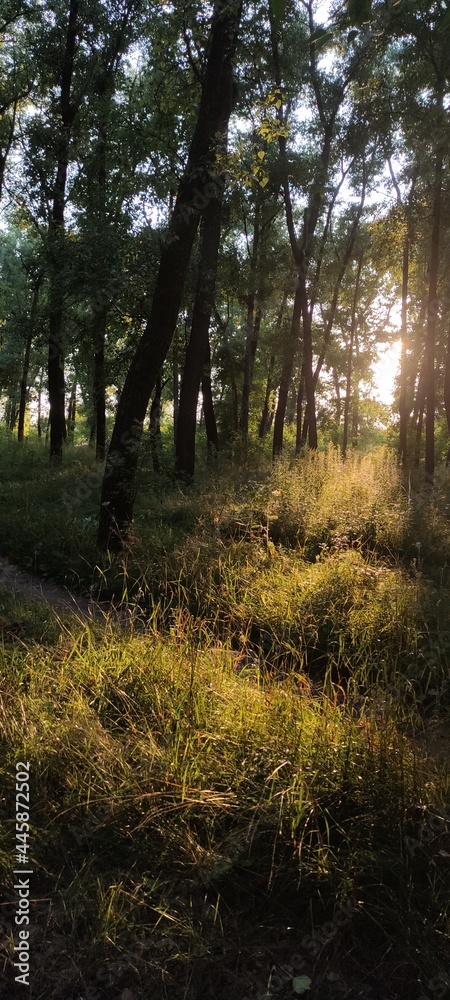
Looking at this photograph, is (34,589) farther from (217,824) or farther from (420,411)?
(420,411)

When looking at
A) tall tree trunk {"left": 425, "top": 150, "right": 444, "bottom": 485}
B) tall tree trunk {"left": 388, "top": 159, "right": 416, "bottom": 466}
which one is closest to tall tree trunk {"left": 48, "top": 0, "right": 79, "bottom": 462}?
tall tree trunk {"left": 425, "top": 150, "right": 444, "bottom": 485}

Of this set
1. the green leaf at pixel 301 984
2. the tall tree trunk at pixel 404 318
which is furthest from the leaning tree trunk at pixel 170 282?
the tall tree trunk at pixel 404 318

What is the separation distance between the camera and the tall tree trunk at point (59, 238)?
13539 mm

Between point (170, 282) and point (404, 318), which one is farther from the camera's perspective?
point (404, 318)

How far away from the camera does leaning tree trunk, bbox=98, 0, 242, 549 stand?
7.35 meters

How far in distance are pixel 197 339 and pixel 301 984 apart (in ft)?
43.5

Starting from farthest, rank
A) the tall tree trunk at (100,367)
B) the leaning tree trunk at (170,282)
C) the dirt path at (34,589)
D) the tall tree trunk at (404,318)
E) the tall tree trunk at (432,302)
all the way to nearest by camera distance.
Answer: the tall tree trunk at (404,318) < the tall tree trunk at (432,302) < the tall tree trunk at (100,367) < the leaning tree trunk at (170,282) < the dirt path at (34,589)

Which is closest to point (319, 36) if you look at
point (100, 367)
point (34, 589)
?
point (34, 589)

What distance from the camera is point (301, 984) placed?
1975mm

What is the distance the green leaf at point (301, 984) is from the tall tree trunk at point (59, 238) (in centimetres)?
1337

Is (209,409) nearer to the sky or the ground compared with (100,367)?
nearer to the ground

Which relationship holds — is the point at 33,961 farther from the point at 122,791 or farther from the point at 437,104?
the point at 437,104

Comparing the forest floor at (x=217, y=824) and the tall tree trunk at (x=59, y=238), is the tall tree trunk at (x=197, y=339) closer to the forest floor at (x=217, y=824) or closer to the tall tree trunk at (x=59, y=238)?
the tall tree trunk at (x=59, y=238)

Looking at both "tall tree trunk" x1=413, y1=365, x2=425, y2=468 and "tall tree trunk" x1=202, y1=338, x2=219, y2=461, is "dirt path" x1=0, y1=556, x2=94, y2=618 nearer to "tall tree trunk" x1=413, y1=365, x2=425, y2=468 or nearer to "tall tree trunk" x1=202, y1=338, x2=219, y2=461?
"tall tree trunk" x1=202, y1=338, x2=219, y2=461
